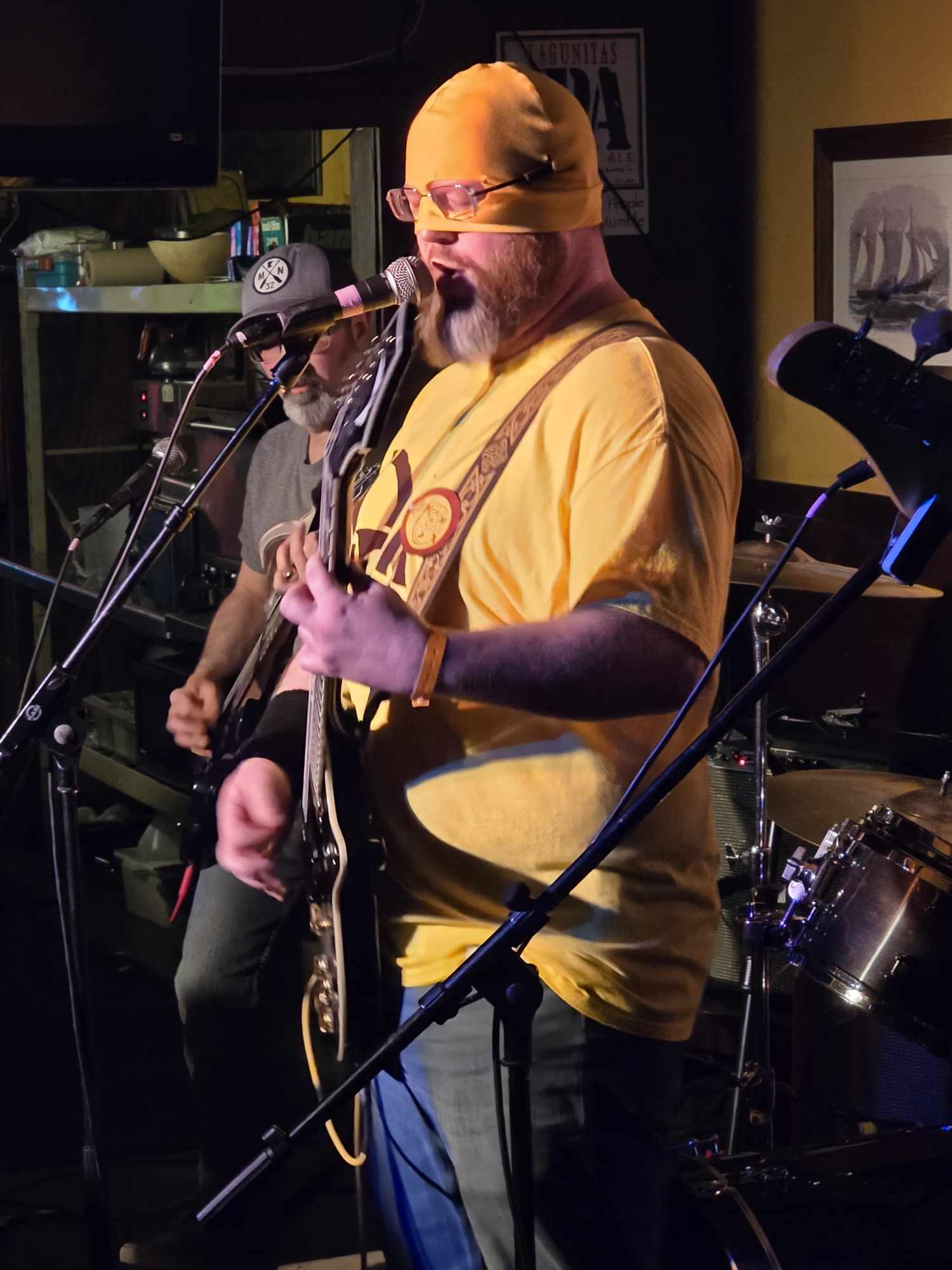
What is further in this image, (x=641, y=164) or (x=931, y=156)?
(x=641, y=164)

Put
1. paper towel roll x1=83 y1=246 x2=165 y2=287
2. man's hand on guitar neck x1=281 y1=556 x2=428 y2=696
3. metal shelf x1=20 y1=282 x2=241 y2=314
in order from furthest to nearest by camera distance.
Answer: paper towel roll x1=83 y1=246 x2=165 y2=287 < metal shelf x1=20 y1=282 x2=241 y2=314 < man's hand on guitar neck x1=281 y1=556 x2=428 y2=696

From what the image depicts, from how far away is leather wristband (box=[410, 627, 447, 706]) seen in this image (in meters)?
1.42

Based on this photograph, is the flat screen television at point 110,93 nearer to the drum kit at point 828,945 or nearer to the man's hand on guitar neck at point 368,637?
the drum kit at point 828,945

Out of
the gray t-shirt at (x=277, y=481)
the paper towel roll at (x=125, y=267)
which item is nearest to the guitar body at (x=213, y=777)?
the gray t-shirt at (x=277, y=481)

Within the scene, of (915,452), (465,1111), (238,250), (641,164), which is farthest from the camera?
(238,250)

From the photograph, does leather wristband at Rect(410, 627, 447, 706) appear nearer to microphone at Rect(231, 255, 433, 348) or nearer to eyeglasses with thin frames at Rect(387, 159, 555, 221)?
microphone at Rect(231, 255, 433, 348)

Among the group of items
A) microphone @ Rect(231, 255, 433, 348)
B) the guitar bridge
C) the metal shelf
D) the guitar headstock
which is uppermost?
the metal shelf

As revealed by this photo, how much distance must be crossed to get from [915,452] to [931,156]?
2.72 metres

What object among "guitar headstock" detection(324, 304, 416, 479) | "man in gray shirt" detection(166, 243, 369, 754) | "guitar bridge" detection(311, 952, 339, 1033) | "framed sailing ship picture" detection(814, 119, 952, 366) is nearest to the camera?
"guitar headstock" detection(324, 304, 416, 479)

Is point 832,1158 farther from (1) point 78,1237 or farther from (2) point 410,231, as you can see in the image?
(2) point 410,231

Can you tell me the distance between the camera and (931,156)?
361 cm

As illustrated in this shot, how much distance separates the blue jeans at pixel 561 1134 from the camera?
153 cm

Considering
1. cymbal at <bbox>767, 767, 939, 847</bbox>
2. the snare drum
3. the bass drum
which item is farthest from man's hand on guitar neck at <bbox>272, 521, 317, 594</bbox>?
cymbal at <bbox>767, 767, 939, 847</bbox>

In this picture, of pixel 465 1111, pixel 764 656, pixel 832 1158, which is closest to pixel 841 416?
pixel 465 1111
